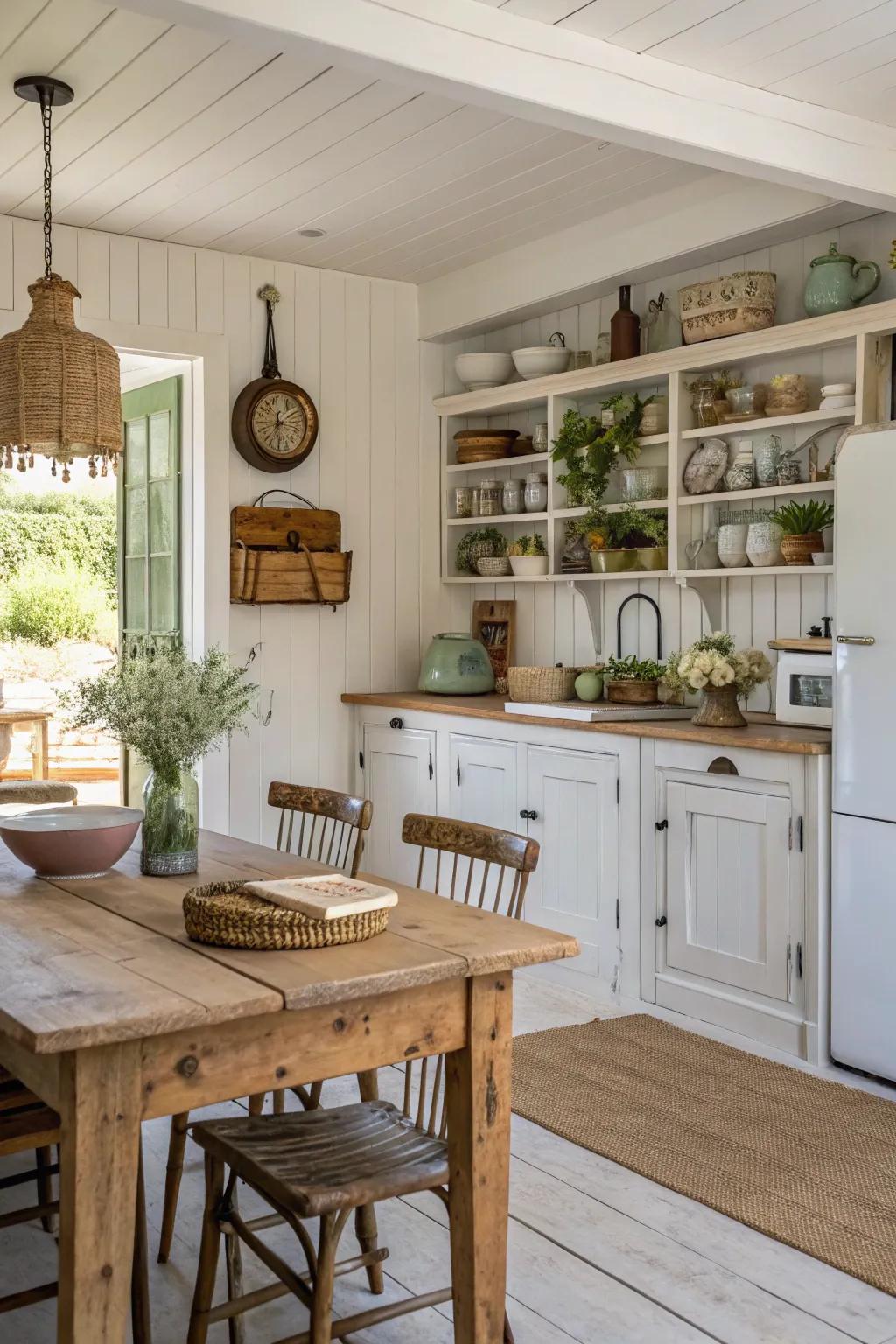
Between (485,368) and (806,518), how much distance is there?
1.84 m

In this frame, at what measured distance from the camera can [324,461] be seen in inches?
209

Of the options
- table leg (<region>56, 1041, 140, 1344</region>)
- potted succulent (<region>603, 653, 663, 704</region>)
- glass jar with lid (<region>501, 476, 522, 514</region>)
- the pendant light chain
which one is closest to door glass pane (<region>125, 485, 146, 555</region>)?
the pendant light chain

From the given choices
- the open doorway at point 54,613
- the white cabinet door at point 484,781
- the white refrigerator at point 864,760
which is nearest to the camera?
the white refrigerator at point 864,760

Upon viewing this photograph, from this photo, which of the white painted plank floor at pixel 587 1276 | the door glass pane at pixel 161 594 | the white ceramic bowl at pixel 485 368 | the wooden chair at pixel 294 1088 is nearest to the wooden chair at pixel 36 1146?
the white painted plank floor at pixel 587 1276

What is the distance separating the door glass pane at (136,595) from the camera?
533 centimetres

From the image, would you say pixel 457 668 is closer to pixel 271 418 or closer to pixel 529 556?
pixel 529 556

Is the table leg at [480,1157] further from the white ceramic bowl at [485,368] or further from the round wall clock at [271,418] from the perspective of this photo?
the white ceramic bowl at [485,368]

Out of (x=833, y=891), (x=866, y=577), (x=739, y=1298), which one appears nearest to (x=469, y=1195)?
(x=739, y=1298)

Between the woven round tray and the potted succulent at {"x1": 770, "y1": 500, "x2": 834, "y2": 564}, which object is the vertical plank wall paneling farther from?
the woven round tray

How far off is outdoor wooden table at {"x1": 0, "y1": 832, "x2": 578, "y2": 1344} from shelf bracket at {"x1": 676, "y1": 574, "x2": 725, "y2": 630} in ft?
8.22

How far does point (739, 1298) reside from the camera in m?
2.39

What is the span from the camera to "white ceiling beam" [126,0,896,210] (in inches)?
96.4

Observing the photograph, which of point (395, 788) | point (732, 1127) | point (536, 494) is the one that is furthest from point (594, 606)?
point (732, 1127)

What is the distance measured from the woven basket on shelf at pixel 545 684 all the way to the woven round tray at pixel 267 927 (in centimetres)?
266
